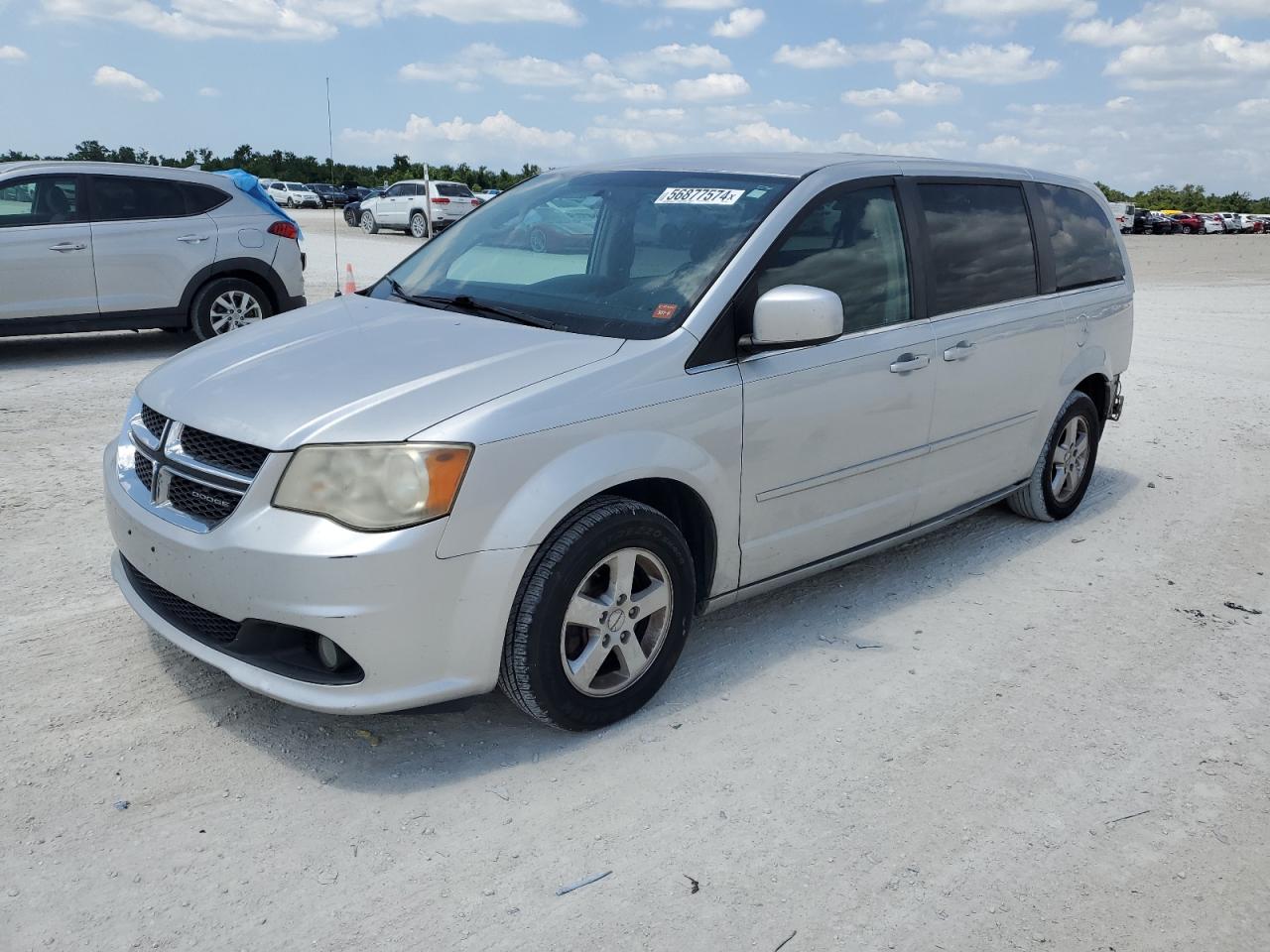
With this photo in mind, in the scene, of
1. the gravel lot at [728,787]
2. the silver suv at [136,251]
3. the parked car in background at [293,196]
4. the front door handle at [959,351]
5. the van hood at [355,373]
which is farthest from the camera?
the parked car in background at [293,196]

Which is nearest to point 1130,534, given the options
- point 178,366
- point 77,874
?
point 178,366

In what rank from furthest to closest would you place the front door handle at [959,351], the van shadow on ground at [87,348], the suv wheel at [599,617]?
1. the van shadow on ground at [87,348]
2. the front door handle at [959,351]
3. the suv wheel at [599,617]

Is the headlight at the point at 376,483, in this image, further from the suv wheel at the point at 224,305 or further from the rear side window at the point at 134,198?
the rear side window at the point at 134,198

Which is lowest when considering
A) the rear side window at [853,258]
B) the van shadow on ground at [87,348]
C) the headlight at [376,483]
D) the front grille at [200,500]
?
the van shadow on ground at [87,348]

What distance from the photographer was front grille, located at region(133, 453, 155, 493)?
353 centimetres

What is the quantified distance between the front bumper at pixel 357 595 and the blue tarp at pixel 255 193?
7299 mm

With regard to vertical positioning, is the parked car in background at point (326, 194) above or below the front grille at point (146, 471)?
above

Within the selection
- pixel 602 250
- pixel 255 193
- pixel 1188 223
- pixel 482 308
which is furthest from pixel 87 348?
pixel 1188 223

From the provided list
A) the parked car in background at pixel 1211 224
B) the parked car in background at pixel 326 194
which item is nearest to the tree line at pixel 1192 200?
the parked car in background at pixel 1211 224

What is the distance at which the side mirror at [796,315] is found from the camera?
3.68 metres

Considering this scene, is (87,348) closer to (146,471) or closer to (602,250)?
(146,471)

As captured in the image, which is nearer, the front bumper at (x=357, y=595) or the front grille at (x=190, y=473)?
the front bumper at (x=357, y=595)

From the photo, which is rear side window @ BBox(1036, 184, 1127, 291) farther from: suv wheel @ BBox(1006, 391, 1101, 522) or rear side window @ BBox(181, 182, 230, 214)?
rear side window @ BBox(181, 182, 230, 214)

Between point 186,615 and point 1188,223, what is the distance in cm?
6749
